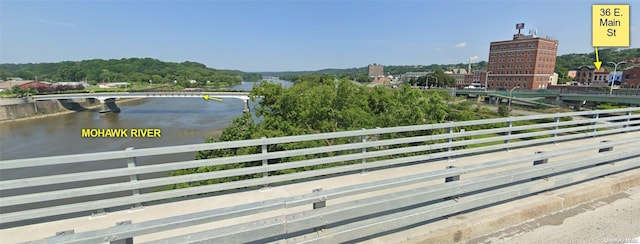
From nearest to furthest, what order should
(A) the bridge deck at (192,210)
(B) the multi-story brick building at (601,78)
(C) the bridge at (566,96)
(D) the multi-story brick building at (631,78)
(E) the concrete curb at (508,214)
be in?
(E) the concrete curb at (508,214) < (A) the bridge deck at (192,210) < (C) the bridge at (566,96) < (D) the multi-story brick building at (631,78) < (B) the multi-story brick building at (601,78)

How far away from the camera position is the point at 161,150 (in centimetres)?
329

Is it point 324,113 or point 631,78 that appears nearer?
point 324,113

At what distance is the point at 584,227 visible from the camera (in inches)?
130

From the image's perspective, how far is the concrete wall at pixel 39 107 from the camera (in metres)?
44.2

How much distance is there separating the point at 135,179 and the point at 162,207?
52 centimetres

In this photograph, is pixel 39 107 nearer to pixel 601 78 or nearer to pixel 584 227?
pixel 584 227

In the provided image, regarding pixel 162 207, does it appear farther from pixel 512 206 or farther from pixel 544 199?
pixel 544 199

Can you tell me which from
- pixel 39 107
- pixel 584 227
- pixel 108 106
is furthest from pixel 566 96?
pixel 39 107

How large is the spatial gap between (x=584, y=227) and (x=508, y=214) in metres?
0.86

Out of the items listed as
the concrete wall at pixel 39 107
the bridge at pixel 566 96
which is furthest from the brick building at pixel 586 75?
the concrete wall at pixel 39 107

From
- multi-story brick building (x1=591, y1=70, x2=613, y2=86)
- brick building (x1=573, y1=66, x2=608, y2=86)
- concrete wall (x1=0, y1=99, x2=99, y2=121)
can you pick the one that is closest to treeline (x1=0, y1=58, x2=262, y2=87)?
concrete wall (x1=0, y1=99, x2=99, y2=121)

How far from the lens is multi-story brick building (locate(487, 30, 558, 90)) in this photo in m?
88.8

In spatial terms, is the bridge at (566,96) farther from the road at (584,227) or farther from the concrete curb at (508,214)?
the road at (584,227)

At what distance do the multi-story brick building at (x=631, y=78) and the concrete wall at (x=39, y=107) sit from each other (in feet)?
391
